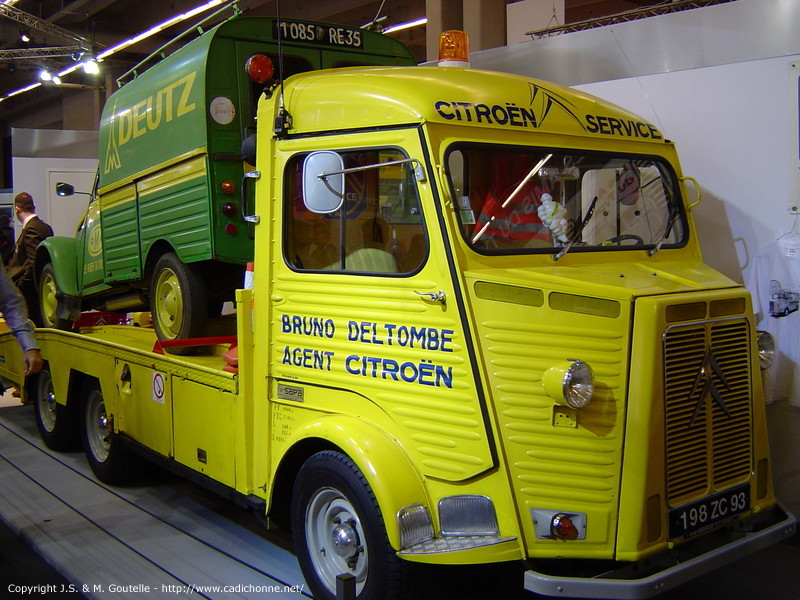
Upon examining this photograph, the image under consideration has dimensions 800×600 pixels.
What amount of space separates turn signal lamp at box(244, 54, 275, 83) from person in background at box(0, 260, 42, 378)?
1738 millimetres

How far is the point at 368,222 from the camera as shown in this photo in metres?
3.70

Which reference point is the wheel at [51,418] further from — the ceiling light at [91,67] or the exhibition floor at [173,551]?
the ceiling light at [91,67]

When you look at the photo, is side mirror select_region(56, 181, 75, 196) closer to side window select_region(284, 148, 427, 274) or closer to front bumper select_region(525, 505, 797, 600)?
side window select_region(284, 148, 427, 274)

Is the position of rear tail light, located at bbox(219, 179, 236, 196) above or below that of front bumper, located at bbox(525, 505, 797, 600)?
above

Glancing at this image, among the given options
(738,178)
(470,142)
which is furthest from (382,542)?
(738,178)

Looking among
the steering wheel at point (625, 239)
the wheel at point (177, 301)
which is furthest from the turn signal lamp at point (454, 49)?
the wheel at point (177, 301)

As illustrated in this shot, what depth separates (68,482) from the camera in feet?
19.4

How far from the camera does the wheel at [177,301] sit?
17.6 feet

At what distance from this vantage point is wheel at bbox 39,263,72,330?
7.58 meters

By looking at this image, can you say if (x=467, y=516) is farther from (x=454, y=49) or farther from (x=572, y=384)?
(x=454, y=49)

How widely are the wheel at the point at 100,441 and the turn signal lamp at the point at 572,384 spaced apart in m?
3.65

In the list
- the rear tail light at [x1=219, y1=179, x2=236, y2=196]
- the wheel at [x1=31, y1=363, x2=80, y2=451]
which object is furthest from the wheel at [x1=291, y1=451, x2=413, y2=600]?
the wheel at [x1=31, y1=363, x2=80, y2=451]

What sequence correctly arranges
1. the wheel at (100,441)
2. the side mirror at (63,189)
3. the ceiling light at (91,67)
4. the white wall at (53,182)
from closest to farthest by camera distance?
the wheel at (100,441) < the side mirror at (63,189) < the white wall at (53,182) < the ceiling light at (91,67)

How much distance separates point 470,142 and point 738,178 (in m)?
2.47
